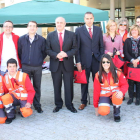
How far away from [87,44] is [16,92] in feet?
5.36

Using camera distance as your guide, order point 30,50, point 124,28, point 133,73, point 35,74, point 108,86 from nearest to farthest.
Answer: point 108,86
point 30,50
point 35,74
point 133,73
point 124,28

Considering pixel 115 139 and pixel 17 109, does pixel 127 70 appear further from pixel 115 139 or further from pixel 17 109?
pixel 17 109

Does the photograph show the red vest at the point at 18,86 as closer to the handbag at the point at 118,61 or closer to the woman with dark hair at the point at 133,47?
the handbag at the point at 118,61

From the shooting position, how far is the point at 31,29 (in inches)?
159

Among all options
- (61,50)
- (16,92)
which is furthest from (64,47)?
(16,92)

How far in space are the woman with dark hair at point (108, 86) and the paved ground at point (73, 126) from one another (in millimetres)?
233

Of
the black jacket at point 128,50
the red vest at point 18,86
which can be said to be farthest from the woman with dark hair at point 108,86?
the red vest at point 18,86

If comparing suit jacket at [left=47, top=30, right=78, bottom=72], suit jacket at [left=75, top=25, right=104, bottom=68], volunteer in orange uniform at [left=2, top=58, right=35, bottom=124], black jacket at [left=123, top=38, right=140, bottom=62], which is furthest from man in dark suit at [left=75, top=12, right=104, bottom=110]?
volunteer in orange uniform at [left=2, top=58, right=35, bottom=124]

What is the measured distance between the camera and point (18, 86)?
3.99 metres

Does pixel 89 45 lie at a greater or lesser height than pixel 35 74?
greater

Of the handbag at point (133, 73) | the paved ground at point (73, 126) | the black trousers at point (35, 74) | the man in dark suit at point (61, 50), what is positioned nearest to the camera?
the paved ground at point (73, 126)

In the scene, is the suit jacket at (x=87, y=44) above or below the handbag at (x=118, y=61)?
above

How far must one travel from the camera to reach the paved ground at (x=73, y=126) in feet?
10.7

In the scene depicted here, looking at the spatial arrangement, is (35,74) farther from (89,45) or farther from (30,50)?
(89,45)
